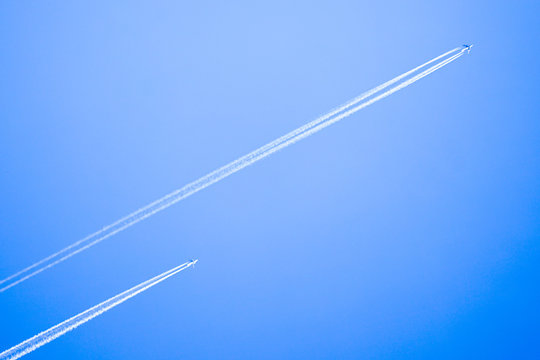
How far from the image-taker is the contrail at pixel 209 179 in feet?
39.7

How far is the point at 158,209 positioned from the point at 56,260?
302 cm

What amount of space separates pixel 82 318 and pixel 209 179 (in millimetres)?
5310

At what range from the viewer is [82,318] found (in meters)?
13.0

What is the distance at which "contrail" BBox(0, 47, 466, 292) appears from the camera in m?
12.1

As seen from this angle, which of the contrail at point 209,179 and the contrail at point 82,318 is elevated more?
the contrail at point 209,179

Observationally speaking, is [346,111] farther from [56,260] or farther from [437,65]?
[56,260]

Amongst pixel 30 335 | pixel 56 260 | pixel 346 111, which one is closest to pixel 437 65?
pixel 346 111

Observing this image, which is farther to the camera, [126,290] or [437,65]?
[126,290]

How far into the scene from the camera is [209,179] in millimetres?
12469

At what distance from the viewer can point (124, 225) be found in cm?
1255

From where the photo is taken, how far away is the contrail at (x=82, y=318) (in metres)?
12.6

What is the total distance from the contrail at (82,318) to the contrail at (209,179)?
1.62 metres

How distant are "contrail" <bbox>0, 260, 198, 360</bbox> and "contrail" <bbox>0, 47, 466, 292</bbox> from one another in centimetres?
162

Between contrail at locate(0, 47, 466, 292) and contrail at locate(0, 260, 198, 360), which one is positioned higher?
contrail at locate(0, 47, 466, 292)
